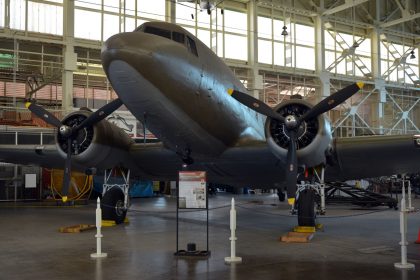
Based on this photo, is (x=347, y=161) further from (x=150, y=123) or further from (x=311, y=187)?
(x=150, y=123)

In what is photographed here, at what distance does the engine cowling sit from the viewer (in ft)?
39.5

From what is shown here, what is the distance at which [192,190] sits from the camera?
8.48 meters

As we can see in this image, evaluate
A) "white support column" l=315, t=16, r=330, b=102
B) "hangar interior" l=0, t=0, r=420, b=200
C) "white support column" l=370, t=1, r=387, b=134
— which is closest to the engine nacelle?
"hangar interior" l=0, t=0, r=420, b=200

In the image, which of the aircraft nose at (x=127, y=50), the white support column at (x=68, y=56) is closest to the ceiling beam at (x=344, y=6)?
the white support column at (x=68, y=56)

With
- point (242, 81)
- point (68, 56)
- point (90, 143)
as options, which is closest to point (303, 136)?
point (90, 143)

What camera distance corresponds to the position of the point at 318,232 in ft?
37.2

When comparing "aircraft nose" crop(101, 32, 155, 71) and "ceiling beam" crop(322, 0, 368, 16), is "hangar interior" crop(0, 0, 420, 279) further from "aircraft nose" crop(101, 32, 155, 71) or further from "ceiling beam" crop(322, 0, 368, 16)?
"aircraft nose" crop(101, 32, 155, 71)

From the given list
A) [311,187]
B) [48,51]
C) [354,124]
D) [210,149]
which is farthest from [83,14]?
[354,124]

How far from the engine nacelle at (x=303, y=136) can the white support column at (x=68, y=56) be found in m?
16.2

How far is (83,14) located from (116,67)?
733 inches

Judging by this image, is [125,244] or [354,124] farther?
[354,124]

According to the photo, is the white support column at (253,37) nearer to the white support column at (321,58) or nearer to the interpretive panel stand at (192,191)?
the white support column at (321,58)

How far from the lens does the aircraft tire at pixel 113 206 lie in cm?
1287

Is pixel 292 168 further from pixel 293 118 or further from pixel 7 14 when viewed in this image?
pixel 7 14
